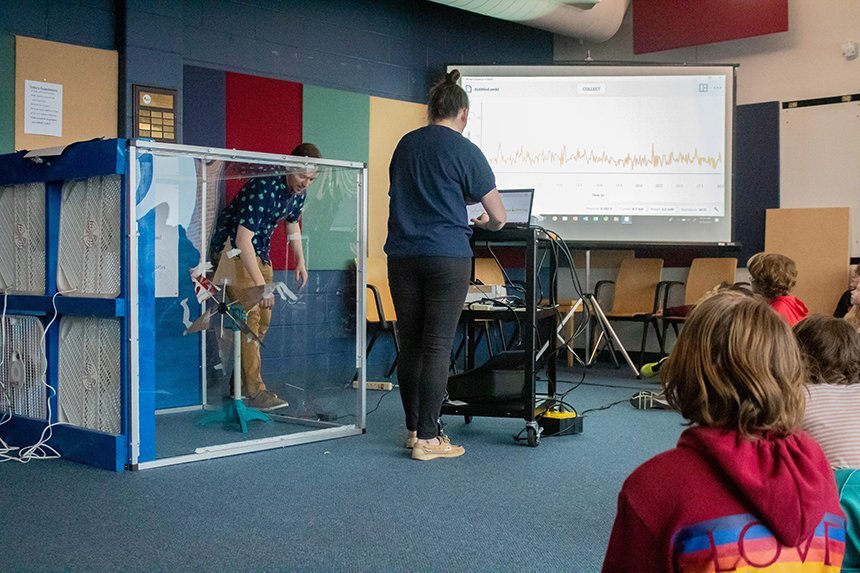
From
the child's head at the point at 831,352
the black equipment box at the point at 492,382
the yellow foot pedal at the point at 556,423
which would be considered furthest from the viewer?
the yellow foot pedal at the point at 556,423

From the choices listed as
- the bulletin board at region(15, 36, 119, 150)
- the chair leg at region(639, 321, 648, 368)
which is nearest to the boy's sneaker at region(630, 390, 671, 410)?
the chair leg at region(639, 321, 648, 368)

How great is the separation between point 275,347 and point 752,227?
13.0ft

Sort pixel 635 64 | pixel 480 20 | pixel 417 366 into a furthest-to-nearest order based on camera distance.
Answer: pixel 480 20 < pixel 635 64 < pixel 417 366

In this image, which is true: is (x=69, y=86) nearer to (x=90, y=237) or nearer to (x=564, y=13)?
(x=90, y=237)

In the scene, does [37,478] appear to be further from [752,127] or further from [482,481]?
[752,127]

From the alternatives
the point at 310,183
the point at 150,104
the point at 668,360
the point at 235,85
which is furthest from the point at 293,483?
the point at 235,85

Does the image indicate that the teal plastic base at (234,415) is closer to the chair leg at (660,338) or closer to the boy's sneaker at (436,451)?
the boy's sneaker at (436,451)

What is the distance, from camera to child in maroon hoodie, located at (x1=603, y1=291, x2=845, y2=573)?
3.43 ft

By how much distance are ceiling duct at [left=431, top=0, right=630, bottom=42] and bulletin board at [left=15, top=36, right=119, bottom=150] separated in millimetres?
2106

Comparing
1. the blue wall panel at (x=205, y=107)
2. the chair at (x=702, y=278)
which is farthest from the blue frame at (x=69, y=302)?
the chair at (x=702, y=278)

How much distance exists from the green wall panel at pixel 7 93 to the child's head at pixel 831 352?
3954mm

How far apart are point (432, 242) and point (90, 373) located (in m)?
1.39

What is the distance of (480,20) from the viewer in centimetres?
677

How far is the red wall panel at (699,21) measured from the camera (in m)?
6.23
